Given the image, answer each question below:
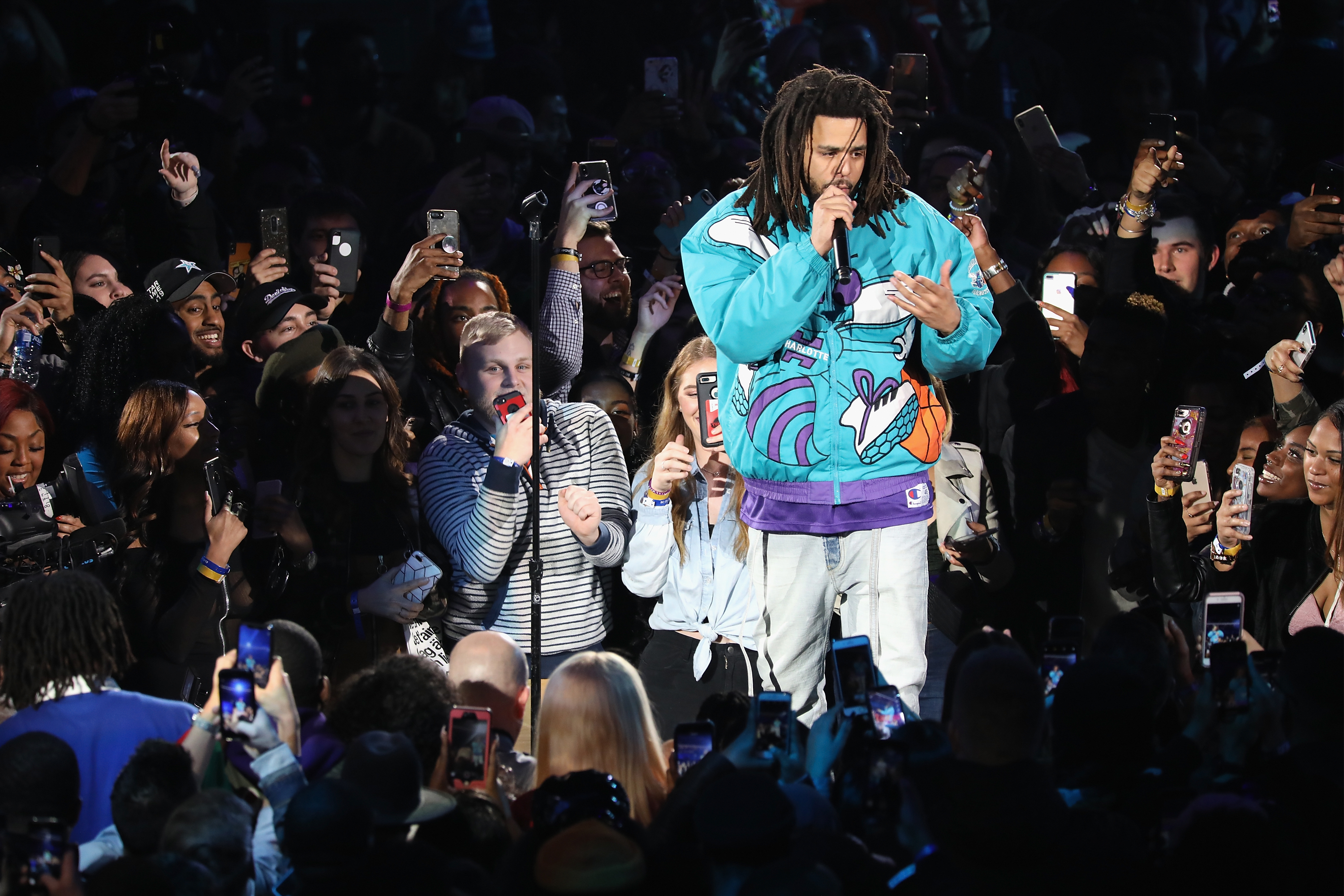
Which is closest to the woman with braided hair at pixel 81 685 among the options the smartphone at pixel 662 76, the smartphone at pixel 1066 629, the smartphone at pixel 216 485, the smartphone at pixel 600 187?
the smartphone at pixel 216 485

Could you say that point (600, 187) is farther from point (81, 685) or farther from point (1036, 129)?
point (81, 685)

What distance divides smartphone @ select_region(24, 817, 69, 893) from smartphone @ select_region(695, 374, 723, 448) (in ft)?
6.36

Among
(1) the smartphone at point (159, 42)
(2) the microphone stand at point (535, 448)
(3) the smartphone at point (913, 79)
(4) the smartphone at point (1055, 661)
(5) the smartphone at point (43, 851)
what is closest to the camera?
(5) the smartphone at point (43, 851)

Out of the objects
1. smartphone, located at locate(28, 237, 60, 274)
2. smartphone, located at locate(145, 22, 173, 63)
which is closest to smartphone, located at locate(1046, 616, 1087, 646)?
smartphone, located at locate(28, 237, 60, 274)

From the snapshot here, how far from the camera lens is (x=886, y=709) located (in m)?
2.60

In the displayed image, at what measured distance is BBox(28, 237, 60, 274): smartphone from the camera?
4984mm

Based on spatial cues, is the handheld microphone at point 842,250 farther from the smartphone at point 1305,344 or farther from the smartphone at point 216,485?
the smartphone at point 1305,344

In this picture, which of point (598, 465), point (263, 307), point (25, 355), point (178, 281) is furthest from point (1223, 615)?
point (25, 355)

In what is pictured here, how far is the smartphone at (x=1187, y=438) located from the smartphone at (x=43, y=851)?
3032 millimetres

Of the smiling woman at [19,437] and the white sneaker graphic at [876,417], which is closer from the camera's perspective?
the white sneaker graphic at [876,417]

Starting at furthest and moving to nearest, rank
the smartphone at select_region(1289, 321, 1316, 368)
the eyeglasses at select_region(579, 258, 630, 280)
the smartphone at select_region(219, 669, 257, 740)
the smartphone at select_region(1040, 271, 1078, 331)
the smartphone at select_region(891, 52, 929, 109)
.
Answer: the eyeglasses at select_region(579, 258, 630, 280) < the smartphone at select_region(1040, 271, 1078, 331) < the smartphone at select_region(891, 52, 929, 109) < the smartphone at select_region(1289, 321, 1316, 368) < the smartphone at select_region(219, 669, 257, 740)

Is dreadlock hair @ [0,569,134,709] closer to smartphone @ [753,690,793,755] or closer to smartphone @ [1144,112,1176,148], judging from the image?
smartphone @ [753,690,793,755]

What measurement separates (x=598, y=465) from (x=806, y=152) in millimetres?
1353

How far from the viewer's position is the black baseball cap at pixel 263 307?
15.7 ft
